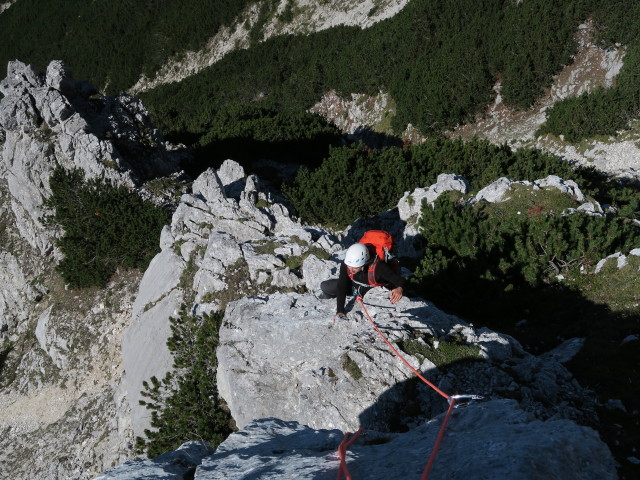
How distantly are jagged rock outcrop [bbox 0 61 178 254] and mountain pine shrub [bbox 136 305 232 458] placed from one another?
1197cm

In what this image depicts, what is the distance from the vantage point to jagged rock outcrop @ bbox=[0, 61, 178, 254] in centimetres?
2097

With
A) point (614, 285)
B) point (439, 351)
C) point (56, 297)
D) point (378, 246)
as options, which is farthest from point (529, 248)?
point (56, 297)

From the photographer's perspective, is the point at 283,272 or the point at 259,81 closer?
the point at 283,272

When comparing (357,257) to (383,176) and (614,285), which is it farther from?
(383,176)

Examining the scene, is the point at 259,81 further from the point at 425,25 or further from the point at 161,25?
the point at 161,25

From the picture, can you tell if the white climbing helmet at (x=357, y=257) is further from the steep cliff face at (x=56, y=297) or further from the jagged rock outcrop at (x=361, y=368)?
the steep cliff face at (x=56, y=297)

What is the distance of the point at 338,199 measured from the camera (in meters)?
19.7

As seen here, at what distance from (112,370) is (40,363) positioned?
5125mm

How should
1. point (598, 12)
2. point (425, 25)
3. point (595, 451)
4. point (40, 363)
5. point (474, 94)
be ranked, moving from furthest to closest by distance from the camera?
point (425, 25) → point (474, 94) → point (598, 12) → point (40, 363) → point (595, 451)

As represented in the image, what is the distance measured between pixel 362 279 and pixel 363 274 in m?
0.09

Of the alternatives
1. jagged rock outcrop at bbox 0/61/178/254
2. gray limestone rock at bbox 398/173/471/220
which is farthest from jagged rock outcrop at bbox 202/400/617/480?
jagged rock outcrop at bbox 0/61/178/254

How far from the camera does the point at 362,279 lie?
758cm

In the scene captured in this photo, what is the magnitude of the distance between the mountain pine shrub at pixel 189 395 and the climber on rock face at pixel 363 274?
13.4 ft

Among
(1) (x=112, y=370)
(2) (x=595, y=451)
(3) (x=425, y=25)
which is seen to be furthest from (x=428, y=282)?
(3) (x=425, y=25)
